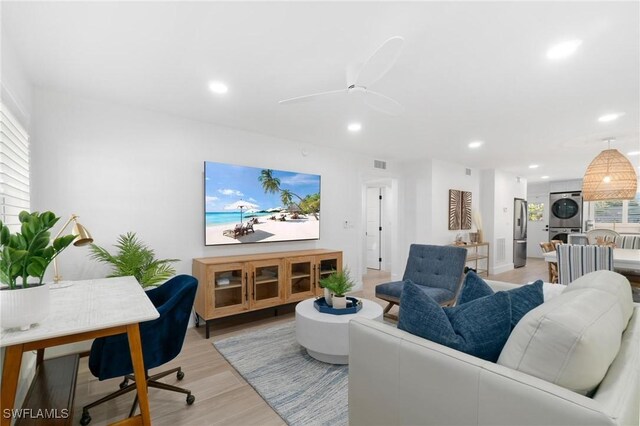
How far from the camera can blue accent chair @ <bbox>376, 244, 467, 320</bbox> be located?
3201 mm

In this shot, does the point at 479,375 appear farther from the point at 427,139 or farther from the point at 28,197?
the point at 427,139

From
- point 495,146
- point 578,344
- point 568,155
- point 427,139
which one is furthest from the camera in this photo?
point 568,155

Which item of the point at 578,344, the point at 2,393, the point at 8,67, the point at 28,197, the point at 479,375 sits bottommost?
the point at 2,393

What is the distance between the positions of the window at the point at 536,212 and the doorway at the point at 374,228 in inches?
237

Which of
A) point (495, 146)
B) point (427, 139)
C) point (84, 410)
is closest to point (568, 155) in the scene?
point (495, 146)

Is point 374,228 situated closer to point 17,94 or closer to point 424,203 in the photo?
point 424,203

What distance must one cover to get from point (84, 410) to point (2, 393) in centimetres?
78

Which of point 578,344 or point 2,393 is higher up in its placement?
point 578,344

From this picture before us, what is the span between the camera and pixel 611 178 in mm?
3320

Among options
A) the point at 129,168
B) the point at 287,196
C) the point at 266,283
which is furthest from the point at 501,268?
the point at 129,168

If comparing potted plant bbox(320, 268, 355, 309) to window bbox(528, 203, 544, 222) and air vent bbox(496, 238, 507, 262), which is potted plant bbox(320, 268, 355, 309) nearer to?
air vent bbox(496, 238, 507, 262)

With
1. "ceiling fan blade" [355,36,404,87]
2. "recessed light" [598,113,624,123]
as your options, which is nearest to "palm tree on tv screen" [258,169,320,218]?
"ceiling fan blade" [355,36,404,87]

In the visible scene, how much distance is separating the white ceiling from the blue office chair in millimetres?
1630

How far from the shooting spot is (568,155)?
5.19m
